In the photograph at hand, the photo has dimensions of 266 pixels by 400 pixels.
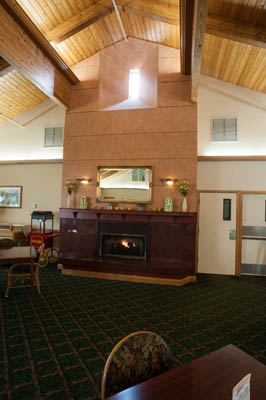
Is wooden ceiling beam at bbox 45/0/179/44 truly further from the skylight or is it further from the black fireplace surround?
the black fireplace surround

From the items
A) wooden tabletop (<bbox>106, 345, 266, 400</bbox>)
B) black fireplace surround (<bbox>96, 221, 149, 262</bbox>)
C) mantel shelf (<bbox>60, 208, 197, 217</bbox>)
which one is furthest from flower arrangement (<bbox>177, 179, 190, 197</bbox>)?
wooden tabletop (<bbox>106, 345, 266, 400</bbox>)

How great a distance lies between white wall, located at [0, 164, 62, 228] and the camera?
759 centimetres

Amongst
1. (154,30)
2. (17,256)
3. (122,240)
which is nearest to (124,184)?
(122,240)

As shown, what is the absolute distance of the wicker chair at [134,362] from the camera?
130 cm

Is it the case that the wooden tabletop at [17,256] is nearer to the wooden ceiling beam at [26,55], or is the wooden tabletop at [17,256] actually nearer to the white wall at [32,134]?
the wooden ceiling beam at [26,55]

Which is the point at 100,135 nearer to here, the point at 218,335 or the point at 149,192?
the point at 149,192

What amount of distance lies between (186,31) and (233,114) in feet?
9.11

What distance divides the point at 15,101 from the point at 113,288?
597 cm

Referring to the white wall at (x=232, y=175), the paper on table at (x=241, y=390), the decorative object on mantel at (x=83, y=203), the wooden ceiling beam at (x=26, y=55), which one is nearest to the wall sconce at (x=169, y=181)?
the white wall at (x=232, y=175)

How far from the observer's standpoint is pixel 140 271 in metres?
5.71

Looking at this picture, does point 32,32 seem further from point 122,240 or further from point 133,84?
point 122,240

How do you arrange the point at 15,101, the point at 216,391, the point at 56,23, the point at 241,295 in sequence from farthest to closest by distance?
the point at 15,101, the point at 56,23, the point at 241,295, the point at 216,391

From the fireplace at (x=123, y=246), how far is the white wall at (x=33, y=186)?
86.1 inches

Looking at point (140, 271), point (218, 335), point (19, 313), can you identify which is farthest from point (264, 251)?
point (19, 313)
